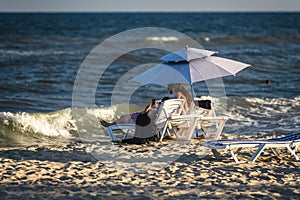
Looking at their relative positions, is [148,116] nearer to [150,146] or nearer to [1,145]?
[150,146]

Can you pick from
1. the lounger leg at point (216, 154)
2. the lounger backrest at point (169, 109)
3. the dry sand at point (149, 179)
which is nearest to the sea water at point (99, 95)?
the lounger backrest at point (169, 109)

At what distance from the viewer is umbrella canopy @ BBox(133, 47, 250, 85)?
8.88 m

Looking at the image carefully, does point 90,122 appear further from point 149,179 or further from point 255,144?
point 149,179

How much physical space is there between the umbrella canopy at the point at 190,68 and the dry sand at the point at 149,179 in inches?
55.8

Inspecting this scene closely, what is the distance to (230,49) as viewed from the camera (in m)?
34.0

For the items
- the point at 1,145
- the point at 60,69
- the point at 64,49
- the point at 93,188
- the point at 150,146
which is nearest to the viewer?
the point at 93,188

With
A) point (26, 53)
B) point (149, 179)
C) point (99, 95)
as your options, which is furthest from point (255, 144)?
point (26, 53)

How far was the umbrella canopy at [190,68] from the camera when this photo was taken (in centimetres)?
888

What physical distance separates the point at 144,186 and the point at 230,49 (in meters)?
28.3

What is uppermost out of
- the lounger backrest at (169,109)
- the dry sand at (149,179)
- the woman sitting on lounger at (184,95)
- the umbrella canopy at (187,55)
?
the umbrella canopy at (187,55)

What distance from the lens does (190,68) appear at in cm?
898

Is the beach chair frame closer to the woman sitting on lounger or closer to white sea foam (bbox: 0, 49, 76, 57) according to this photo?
the woman sitting on lounger

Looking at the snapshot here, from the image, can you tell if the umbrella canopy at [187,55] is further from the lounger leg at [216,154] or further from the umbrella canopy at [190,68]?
the lounger leg at [216,154]

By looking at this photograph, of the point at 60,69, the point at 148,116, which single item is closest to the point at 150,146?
the point at 148,116
